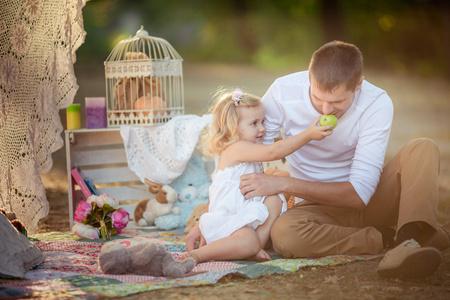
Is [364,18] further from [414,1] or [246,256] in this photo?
[246,256]

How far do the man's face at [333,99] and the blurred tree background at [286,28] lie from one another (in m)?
7.36

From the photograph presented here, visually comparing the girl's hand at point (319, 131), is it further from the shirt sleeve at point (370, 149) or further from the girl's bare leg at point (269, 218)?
the girl's bare leg at point (269, 218)

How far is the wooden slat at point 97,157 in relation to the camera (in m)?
3.68

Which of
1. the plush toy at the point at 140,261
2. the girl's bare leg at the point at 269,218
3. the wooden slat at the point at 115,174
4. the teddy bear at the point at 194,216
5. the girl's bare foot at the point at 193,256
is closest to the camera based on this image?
the plush toy at the point at 140,261

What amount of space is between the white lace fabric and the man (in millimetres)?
860

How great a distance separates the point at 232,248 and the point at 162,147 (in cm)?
129

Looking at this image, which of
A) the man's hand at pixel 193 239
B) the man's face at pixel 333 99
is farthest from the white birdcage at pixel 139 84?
the man's face at pixel 333 99

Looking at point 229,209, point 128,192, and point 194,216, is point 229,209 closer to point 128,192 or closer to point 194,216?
point 194,216

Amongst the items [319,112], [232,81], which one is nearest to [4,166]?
[319,112]

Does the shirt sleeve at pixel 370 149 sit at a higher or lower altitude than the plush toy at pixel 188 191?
higher

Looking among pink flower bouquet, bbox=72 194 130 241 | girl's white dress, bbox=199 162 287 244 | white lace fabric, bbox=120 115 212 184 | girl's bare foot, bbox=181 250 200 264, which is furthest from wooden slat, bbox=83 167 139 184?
girl's bare foot, bbox=181 250 200 264

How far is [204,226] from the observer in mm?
2508

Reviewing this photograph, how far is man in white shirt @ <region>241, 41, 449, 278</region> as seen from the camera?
2354 mm

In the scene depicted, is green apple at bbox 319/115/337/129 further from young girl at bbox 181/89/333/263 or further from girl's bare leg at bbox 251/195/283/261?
girl's bare leg at bbox 251/195/283/261
